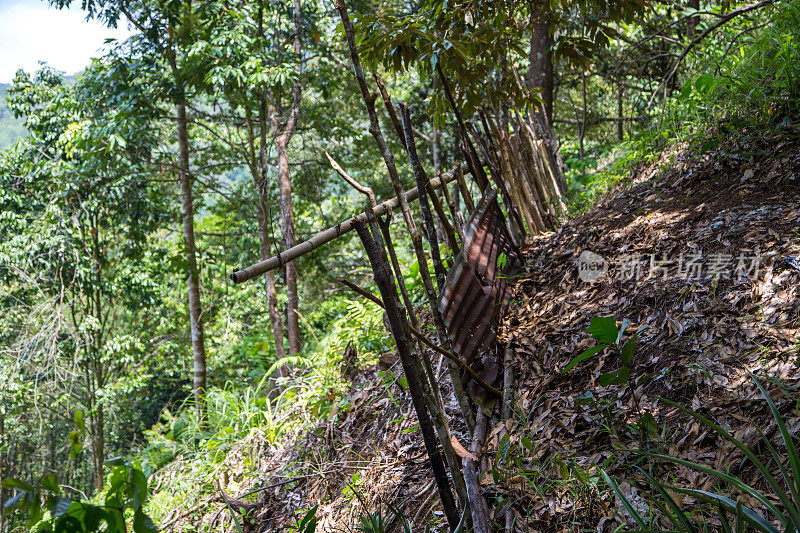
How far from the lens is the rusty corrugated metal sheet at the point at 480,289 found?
7.56 ft

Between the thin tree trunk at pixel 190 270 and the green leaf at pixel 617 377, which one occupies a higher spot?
the thin tree trunk at pixel 190 270

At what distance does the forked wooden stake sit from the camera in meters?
1.59

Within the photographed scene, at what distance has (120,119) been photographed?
6395 mm

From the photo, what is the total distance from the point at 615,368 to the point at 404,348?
1014 millimetres

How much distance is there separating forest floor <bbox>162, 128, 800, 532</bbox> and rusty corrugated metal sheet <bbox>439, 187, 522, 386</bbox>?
5.9 inches

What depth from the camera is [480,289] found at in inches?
102

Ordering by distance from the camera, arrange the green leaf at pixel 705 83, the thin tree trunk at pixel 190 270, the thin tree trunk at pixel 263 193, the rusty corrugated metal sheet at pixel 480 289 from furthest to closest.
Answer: the thin tree trunk at pixel 190 270 < the thin tree trunk at pixel 263 193 < the green leaf at pixel 705 83 < the rusty corrugated metal sheet at pixel 480 289

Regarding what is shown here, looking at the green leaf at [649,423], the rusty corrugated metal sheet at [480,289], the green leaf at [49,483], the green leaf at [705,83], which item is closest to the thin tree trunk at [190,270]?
the rusty corrugated metal sheet at [480,289]

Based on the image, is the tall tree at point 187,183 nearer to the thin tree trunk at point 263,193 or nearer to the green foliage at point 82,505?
the thin tree trunk at point 263,193

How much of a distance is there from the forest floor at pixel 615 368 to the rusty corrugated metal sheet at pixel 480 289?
0.49ft

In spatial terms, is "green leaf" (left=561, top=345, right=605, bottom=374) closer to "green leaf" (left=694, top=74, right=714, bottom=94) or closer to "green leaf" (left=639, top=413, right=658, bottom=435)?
"green leaf" (left=639, top=413, right=658, bottom=435)

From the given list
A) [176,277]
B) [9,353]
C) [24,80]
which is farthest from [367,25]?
[176,277]
